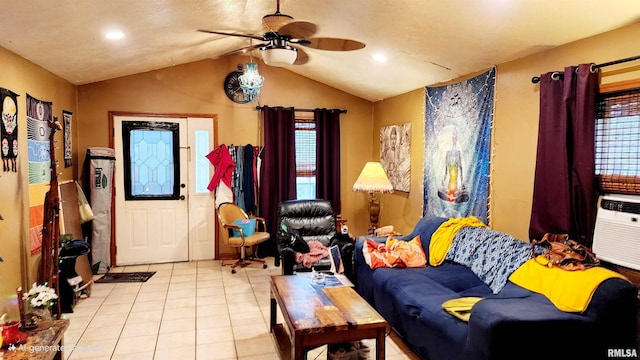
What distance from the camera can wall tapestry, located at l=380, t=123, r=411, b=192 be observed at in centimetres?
506

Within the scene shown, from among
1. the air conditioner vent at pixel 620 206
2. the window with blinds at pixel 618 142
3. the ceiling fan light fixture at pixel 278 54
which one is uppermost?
the ceiling fan light fixture at pixel 278 54

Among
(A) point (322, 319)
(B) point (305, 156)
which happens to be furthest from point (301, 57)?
(A) point (322, 319)

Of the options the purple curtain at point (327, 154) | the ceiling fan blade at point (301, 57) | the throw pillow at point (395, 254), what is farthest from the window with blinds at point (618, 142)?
the purple curtain at point (327, 154)

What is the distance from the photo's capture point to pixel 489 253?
3.12 meters

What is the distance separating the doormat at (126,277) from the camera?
4.74 m

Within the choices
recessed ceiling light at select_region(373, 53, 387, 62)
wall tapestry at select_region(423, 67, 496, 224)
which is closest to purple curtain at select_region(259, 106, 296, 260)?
recessed ceiling light at select_region(373, 53, 387, 62)

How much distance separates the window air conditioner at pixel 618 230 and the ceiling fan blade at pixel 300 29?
265 centimetres

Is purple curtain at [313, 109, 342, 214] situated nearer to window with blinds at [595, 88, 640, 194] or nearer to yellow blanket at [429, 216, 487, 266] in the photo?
yellow blanket at [429, 216, 487, 266]

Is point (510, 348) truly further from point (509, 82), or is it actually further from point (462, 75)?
point (462, 75)

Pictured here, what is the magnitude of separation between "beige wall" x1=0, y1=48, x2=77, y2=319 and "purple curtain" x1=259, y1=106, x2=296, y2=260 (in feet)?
8.62

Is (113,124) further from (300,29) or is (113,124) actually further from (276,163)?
(300,29)

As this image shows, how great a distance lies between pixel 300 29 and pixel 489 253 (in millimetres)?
2554

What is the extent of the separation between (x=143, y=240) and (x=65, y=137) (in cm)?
164

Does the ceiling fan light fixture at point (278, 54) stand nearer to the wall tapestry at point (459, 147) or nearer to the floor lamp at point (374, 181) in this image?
the wall tapestry at point (459, 147)
